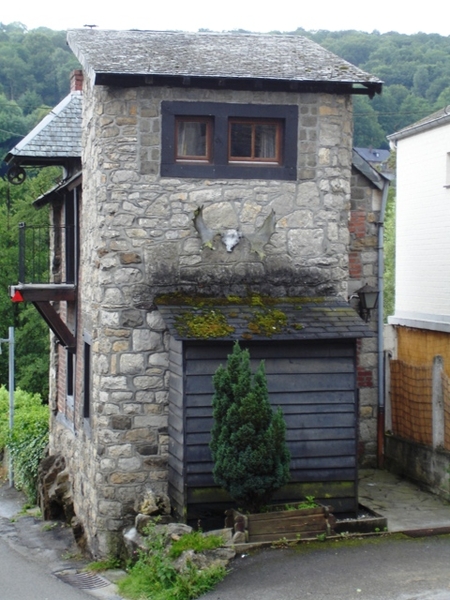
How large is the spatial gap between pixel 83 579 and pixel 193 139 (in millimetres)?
5588

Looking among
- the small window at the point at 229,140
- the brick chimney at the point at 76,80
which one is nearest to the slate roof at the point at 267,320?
the small window at the point at 229,140

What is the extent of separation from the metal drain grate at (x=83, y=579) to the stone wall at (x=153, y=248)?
1.31ft

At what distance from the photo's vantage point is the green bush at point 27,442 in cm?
1738

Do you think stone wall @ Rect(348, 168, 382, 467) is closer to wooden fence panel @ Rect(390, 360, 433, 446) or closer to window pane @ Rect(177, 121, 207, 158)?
wooden fence panel @ Rect(390, 360, 433, 446)

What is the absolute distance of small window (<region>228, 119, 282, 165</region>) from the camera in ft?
38.5

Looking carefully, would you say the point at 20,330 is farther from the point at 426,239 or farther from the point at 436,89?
the point at 436,89

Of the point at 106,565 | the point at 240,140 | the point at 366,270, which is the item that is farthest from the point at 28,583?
Result: the point at 366,270

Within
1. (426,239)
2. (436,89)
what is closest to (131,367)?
(426,239)

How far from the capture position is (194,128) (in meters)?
11.7

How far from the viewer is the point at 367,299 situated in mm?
14289

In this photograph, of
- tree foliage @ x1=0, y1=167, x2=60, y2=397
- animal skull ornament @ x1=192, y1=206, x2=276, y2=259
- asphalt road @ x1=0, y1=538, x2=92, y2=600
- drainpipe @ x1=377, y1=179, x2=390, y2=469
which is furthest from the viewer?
tree foliage @ x1=0, y1=167, x2=60, y2=397

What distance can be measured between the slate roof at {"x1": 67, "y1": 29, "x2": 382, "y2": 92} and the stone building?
5 cm

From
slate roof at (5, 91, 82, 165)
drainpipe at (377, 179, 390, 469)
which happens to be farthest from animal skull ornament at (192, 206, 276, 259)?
slate roof at (5, 91, 82, 165)

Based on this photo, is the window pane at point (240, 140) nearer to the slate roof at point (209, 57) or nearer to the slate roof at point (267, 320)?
the slate roof at point (209, 57)
